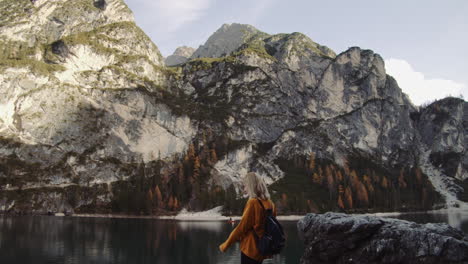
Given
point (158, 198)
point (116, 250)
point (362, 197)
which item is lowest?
point (116, 250)

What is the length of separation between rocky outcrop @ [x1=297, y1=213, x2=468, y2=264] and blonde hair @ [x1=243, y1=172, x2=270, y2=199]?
15.3 m

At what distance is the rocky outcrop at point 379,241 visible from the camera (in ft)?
63.6

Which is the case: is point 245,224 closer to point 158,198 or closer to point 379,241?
point 379,241

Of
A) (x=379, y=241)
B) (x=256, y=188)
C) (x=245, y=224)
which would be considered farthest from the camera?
(x=379, y=241)

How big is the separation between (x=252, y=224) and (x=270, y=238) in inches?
22.3

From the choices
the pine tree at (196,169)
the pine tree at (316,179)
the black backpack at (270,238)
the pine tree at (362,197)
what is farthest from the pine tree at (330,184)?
the black backpack at (270,238)

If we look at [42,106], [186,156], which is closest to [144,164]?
[186,156]

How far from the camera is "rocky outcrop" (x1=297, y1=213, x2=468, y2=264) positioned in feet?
63.6

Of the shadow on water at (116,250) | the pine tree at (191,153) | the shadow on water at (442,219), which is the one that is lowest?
the shadow on water at (442,219)

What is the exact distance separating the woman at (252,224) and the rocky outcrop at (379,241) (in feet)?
49.2

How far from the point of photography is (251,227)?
8867mm

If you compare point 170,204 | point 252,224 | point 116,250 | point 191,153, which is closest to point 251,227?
point 252,224

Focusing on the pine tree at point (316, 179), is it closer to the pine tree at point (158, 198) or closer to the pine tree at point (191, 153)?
the pine tree at point (191, 153)

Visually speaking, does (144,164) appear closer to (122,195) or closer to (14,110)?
(122,195)
